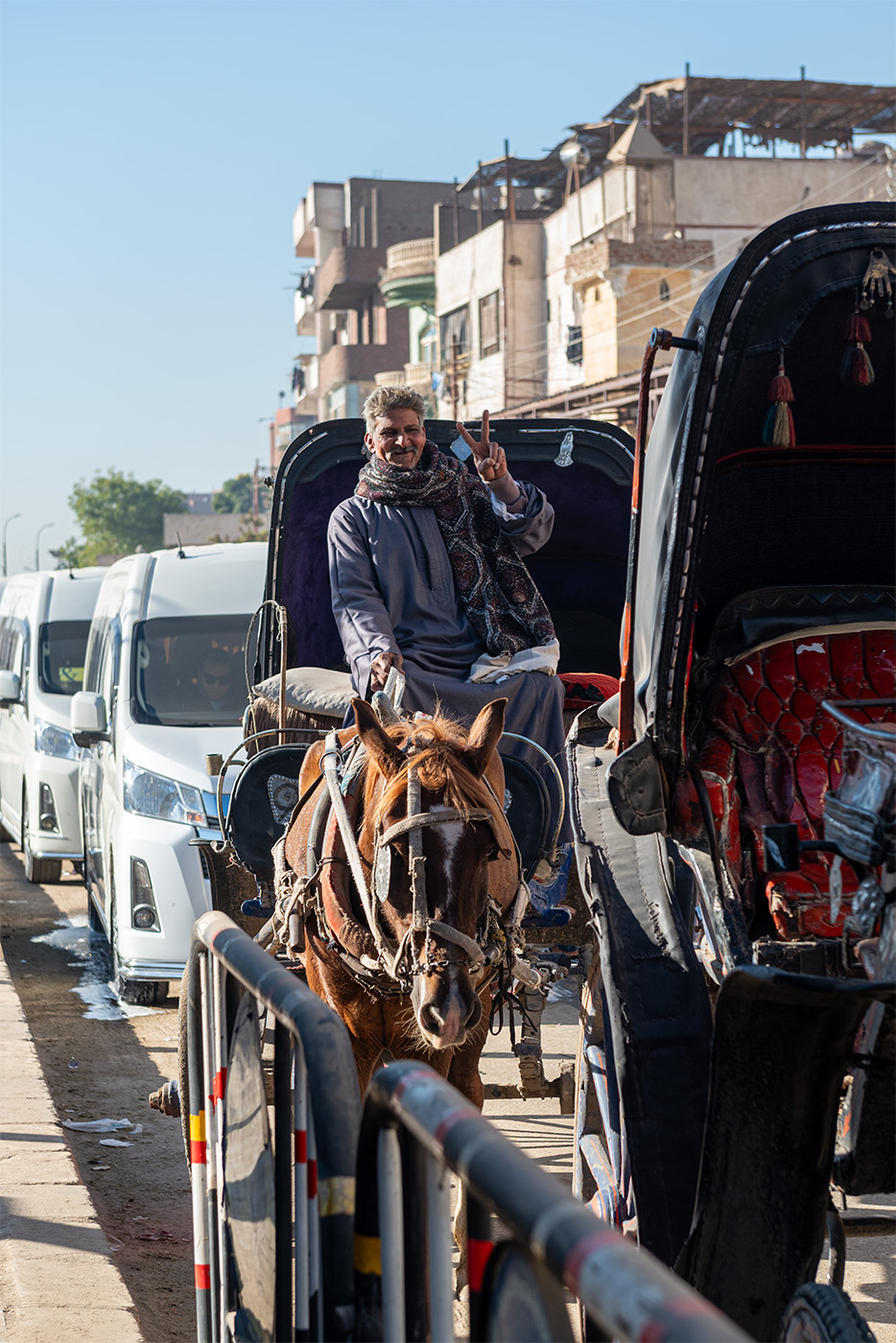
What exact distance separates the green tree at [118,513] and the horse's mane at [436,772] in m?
82.1

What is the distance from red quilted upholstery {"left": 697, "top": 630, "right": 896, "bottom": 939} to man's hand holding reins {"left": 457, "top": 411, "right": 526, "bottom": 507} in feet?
4.53

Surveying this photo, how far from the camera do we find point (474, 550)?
5.36 m

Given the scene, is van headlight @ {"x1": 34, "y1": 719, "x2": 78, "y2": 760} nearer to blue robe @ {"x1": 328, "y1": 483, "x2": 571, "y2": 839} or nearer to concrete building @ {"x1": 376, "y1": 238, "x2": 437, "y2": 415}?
blue robe @ {"x1": 328, "y1": 483, "x2": 571, "y2": 839}

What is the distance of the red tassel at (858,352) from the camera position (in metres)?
3.66

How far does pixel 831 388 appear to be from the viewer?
4223 millimetres

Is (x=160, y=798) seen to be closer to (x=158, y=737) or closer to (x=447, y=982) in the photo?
(x=158, y=737)

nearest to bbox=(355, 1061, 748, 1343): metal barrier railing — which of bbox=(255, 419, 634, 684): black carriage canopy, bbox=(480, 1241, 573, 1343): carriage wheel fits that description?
bbox=(480, 1241, 573, 1343): carriage wheel

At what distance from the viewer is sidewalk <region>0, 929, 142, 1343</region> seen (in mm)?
3744

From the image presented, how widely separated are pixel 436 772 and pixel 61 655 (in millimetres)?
9921

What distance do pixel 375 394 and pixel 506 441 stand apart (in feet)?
5.05

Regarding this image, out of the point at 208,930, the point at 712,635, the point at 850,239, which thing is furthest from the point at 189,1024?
the point at 850,239

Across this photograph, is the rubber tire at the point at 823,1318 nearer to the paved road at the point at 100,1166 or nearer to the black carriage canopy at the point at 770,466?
the black carriage canopy at the point at 770,466

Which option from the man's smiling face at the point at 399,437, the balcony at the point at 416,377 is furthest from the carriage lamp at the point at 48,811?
the balcony at the point at 416,377

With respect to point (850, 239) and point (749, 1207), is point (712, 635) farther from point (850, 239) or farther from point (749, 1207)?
point (749, 1207)
